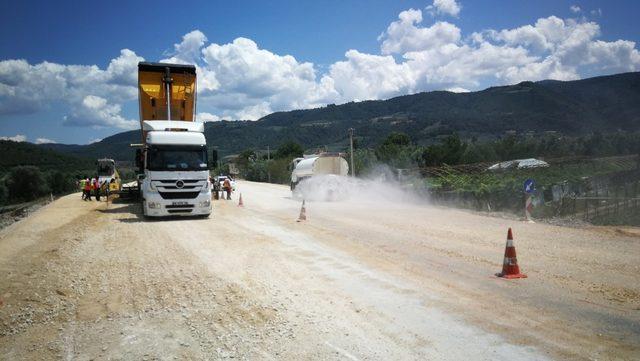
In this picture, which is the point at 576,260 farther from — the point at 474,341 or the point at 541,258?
the point at 474,341

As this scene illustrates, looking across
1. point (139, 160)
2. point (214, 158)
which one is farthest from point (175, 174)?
point (139, 160)

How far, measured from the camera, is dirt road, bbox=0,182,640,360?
4.72 m

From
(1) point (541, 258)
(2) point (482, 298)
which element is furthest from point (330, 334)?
(1) point (541, 258)

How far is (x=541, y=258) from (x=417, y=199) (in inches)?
575

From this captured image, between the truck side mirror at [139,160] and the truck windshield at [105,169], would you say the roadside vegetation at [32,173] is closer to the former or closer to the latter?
the truck windshield at [105,169]

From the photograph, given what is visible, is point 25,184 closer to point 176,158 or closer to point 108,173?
point 108,173

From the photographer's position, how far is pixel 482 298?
6.30 meters

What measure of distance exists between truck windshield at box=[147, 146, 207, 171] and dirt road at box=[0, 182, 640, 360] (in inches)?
157

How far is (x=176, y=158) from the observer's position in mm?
15828

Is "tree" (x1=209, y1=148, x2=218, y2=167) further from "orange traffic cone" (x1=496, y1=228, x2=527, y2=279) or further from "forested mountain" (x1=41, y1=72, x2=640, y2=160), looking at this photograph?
"forested mountain" (x1=41, y1=72, x2=640, y2=160)

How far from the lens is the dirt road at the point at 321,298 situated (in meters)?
4.72

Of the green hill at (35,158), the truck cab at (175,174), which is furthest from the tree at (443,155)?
the green hill at (35,158)

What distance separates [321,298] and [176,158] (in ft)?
36.1

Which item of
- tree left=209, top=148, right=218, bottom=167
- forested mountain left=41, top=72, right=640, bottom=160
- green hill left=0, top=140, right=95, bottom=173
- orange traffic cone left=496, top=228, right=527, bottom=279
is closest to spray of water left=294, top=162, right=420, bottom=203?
tree left=209, top=148, right=218, bottom=167
